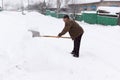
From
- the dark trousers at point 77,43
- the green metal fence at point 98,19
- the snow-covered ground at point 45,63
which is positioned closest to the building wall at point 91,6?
the green metal fence at point 98,19

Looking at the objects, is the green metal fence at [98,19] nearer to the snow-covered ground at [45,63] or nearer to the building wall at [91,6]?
the building wall at [91,6]

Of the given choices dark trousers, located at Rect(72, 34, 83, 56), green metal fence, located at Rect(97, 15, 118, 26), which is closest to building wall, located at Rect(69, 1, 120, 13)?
green metal fence, located at Rect(97, 15, 118, 26)

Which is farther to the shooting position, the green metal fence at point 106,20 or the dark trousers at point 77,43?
the green metal fence at point 106,20

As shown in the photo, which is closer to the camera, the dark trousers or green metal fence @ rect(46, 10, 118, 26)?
the dark trousers

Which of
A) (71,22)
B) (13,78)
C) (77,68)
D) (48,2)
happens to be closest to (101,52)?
(71,22)

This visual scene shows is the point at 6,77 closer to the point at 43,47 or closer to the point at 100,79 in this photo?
the point at 100,79

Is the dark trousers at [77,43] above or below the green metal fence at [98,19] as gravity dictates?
above

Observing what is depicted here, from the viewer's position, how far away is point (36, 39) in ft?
34.3

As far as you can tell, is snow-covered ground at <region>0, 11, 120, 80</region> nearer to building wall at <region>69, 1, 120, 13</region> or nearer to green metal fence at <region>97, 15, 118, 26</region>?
green metal fence at <region>97, 15, 118, 26</region>

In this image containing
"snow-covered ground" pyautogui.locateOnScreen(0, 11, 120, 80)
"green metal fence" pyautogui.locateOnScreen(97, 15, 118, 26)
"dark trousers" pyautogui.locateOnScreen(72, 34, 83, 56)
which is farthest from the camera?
"green metal fence" pyautogui.locateOnScreen(97, 15, 118, 26)

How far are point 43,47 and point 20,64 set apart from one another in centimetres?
240

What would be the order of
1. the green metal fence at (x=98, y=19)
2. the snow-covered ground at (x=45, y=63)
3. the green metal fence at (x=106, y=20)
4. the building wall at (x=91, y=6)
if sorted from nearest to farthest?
the snow-covered ground at (x=45, y=63), the green metal fence at (x=106, y=20), the green metal fence at (x=98, y=19), the building wall at (x=91, y=6)

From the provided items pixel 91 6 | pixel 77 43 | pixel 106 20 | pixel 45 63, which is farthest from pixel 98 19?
pixel 45 63

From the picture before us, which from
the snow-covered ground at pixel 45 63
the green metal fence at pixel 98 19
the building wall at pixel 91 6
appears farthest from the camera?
the building wall at pixel 91 6
